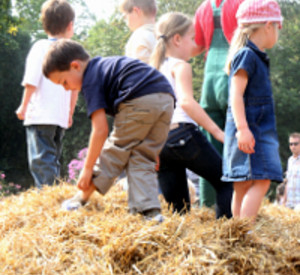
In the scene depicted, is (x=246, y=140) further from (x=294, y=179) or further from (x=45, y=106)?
(x=294, y=179)

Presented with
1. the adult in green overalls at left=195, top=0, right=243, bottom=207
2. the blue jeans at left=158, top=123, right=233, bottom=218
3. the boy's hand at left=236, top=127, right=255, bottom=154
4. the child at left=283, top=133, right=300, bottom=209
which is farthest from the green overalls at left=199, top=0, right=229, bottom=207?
the child at left=283, top=133, right=300, bottom=209

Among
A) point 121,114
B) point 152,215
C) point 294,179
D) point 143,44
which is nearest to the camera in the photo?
point 152,215

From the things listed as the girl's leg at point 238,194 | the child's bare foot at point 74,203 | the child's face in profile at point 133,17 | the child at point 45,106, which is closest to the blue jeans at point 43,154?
the child at point 45,106

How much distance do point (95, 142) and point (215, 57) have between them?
153 cm

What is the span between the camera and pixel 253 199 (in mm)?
3078

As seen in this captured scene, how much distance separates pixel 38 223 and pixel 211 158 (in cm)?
123

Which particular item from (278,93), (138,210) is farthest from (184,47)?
(278,93)

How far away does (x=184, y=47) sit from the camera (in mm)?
3562

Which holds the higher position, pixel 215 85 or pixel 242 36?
pixel 242 36

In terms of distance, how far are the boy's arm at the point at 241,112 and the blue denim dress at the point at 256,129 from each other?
0.05m

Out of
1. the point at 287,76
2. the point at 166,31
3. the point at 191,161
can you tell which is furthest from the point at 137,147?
the point at 287,76

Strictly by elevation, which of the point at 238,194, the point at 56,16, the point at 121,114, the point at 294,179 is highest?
the point at 56,16

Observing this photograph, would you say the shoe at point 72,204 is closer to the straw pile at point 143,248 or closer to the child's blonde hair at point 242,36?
the straw pile at point 143,248

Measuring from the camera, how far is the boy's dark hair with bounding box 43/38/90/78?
3.02 m
